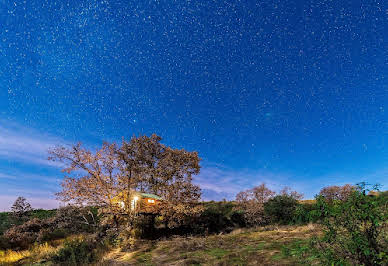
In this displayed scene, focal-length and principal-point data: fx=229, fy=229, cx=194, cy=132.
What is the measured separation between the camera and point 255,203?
82.2 ft

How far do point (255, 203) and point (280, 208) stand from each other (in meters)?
2.71

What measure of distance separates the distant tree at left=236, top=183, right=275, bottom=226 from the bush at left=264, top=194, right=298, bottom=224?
759 mm

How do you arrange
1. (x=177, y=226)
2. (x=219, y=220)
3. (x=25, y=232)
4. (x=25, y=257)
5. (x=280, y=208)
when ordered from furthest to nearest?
1. (x=219, y=220)
2. (x=280, y=208)
3. (x=177, y=226)
4. (x=25, y=232)
5. (x=25, y=257)

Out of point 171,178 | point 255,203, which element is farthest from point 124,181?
point 255,203

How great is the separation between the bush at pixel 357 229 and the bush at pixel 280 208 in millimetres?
20408

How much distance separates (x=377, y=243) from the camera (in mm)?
3736

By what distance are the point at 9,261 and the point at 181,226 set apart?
1352 centimetres

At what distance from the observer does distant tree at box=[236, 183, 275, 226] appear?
79.3 ft

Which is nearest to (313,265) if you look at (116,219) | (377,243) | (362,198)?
(377,243)

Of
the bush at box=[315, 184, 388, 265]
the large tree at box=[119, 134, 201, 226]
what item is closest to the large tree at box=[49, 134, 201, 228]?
the large tree at box=[119, 134, 201, 226]

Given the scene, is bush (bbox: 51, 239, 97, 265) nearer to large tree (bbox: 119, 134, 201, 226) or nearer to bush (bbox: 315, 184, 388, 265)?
large tree (bbox: 119, 134, 201, 226)

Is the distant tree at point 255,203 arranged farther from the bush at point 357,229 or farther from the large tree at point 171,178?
the bush at point 357,229

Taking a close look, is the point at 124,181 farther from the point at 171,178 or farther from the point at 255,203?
the point at 255,203

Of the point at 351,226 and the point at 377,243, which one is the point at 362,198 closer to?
the point at 351,226
